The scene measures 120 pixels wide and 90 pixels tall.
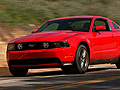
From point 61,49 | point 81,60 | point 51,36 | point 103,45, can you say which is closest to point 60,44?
point 61,49

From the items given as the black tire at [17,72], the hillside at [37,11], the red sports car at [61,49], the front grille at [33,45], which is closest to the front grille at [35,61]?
the red sports car at [61,49]

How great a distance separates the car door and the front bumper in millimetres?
1136

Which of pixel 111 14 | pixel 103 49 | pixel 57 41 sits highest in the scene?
pixel 57 41

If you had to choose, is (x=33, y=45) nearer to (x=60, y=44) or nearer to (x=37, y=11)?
(x=60, y=44)

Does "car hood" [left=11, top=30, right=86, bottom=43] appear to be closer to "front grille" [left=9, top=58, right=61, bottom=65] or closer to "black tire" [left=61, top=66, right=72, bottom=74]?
"front grille" [left=9, top=58, right=61, bottom=65]

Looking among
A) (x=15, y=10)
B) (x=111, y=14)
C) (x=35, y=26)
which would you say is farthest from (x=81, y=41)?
(x=111, y=14)

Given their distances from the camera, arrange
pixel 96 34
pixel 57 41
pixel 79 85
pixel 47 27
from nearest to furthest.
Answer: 1. pixel 79 85
2. pixel 57 41
3. pixel 96 34
4. pixel 47 27

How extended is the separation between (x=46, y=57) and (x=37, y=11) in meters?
18.9

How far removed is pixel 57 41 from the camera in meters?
10.1

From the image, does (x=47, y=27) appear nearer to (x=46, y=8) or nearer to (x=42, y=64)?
(x=42, y=64)

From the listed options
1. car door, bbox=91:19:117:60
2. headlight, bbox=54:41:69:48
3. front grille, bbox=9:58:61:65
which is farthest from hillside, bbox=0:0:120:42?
headlight, bbox=54:41:69:48

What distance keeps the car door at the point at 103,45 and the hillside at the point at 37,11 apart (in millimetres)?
10695

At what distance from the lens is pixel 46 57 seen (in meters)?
10.0

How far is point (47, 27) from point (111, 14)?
19783 millimetres
